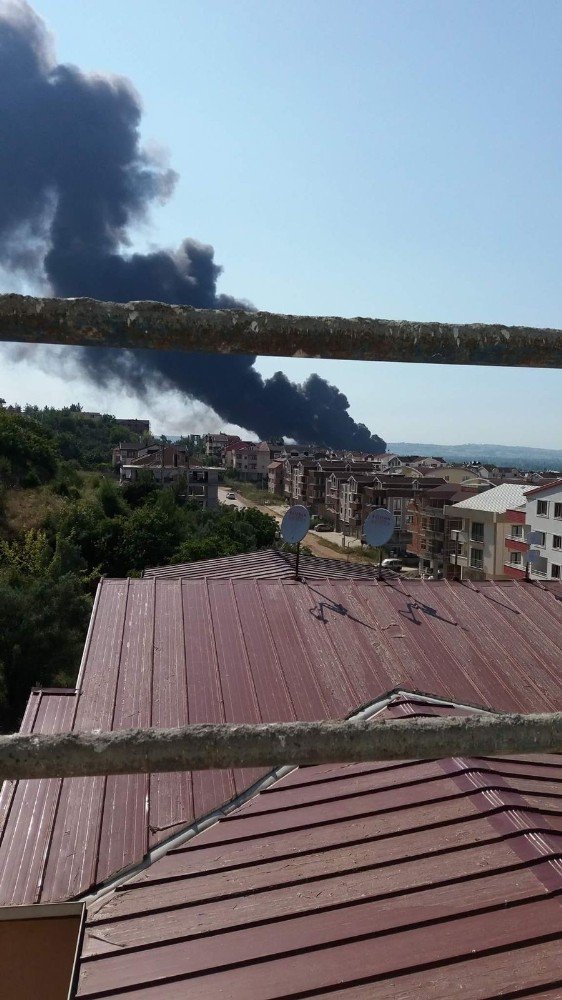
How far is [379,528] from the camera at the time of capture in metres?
8.05

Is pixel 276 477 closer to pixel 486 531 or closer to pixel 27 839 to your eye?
pixel 486 531

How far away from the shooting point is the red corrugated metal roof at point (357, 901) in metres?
2.40

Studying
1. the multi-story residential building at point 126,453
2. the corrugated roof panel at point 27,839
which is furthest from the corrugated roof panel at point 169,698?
the multi-story residential building at point 126,453

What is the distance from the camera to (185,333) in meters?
1.16

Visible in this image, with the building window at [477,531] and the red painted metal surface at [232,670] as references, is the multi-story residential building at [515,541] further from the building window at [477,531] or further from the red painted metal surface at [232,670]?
the red painted metal surface at [232,670]

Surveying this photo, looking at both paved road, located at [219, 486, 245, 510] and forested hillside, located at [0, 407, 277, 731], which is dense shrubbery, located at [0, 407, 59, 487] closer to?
forested hillside, located at [0, 407, 277, 731]

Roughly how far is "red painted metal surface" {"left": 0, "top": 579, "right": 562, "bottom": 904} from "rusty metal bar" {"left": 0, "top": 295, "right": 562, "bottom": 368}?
265 cm

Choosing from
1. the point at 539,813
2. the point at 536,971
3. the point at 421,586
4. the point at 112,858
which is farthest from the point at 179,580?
the point at 536,971

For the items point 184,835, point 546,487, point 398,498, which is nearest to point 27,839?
point 184,835

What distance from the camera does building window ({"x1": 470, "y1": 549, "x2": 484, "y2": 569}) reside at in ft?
119

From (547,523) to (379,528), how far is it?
24224mm

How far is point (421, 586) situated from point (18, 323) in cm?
660

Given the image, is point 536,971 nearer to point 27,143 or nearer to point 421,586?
point 421,586

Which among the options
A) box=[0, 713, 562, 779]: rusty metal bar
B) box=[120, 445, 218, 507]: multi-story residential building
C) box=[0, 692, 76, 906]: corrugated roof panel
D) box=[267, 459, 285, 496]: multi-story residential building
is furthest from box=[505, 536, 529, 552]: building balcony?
box=[267, 459, 285, 496]: multi-story residential building
